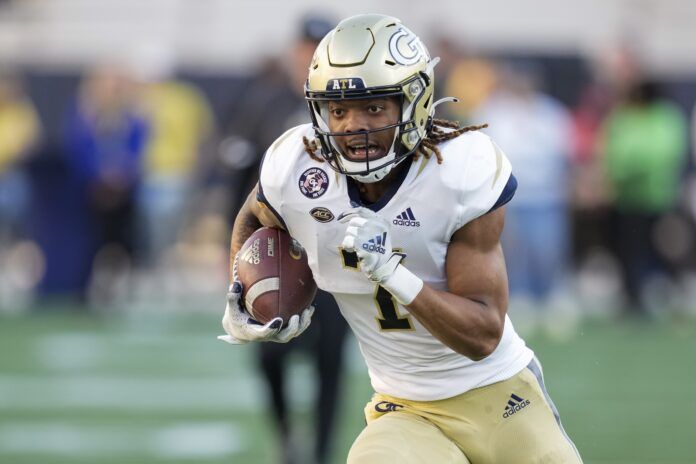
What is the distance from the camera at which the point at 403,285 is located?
9.97ft

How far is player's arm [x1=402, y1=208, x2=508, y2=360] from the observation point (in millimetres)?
3094

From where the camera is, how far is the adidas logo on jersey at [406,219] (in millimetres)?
3186

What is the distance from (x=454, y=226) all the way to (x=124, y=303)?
7.68 meters

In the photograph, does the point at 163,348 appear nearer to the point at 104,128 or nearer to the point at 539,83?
the point at 104,128

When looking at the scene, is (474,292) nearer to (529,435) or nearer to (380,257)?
(380,257)

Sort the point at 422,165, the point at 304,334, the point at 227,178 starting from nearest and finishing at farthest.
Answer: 1. the point at 422,165
2. the point at 304,334
3. the point at 227,178

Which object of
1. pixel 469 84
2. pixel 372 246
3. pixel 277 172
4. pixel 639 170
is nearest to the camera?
pixel 372 246

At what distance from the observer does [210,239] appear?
11508 millimetres

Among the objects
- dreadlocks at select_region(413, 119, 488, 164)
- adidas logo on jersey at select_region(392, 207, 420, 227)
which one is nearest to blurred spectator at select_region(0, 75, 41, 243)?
dreadlocks at select_region(413, 119, 488, 164)

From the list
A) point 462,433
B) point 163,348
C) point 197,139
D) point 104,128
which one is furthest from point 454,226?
point 197,139

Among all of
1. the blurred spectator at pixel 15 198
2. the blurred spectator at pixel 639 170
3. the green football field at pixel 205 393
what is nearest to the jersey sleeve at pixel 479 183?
the green football field at pixel 205 393

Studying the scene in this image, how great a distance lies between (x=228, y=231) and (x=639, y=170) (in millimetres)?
4520

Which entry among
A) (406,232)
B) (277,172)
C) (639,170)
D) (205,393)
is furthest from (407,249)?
(639,170)

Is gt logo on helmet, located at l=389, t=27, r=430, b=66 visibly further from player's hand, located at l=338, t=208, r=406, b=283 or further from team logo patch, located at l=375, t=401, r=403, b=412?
team logo patch, located at l=375, t=401, r=403, b=412
